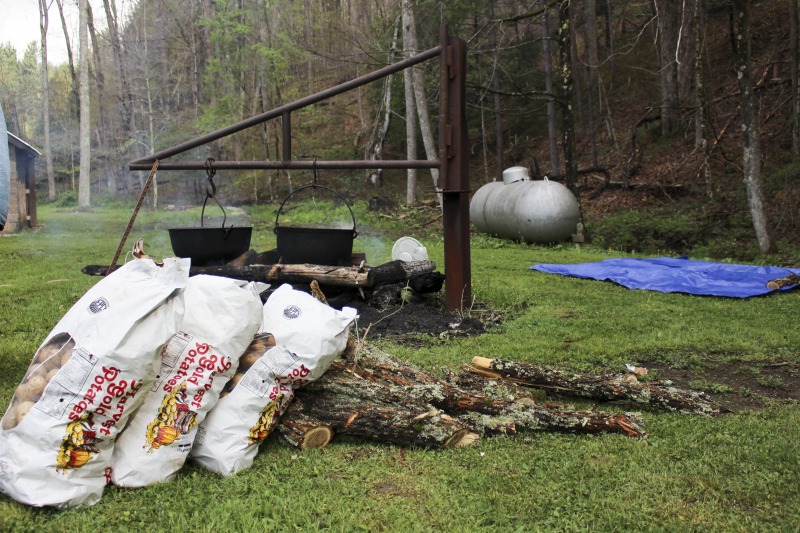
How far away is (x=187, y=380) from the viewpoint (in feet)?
9.12

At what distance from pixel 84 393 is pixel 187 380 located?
1.40ft

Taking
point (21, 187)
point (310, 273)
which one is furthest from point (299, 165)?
point (21, 187)

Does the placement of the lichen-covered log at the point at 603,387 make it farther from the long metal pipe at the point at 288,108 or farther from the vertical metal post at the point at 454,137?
the long metal pipe at the point at 288,108

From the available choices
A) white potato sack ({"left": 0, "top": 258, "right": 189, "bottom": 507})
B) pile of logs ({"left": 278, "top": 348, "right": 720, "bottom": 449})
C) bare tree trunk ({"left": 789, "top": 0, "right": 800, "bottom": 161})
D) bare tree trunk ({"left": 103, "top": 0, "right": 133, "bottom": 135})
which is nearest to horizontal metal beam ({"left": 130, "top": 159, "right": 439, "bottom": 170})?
pile of logs ({"left": 278, "top": 348, "right": 720, "bottom": 449})

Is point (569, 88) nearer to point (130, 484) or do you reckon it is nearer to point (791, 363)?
point (791, 363)

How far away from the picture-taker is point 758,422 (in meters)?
3.42

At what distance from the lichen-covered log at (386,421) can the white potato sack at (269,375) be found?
15cm

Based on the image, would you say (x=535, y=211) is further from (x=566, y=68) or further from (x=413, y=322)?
(x=413, y=322)

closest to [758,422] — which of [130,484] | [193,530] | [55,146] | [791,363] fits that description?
[791,363]

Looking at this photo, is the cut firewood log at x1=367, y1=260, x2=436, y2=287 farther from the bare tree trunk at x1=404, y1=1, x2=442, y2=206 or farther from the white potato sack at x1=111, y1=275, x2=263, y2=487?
the bare tree trunk at x1=404, y1=1, x2=442, y2=206

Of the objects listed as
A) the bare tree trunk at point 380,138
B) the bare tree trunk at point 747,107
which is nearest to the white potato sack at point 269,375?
the bare tree trunk at point 747,107

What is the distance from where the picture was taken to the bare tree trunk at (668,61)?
674 inches

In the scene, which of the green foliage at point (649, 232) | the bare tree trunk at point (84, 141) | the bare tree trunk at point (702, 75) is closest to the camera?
the bare tree trunk at point (702, 75)

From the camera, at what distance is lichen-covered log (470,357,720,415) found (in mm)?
3623
